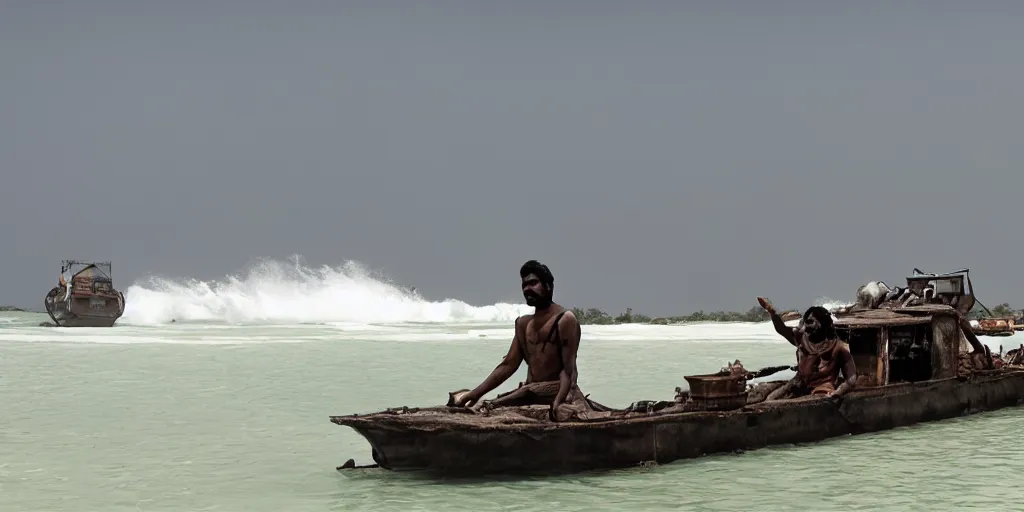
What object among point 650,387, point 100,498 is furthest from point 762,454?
point 650,387

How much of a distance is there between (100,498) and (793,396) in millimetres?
10142

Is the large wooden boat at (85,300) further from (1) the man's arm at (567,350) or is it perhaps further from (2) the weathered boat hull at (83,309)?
(1) the man's arm at (567,350)

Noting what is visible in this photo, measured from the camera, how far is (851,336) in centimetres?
1936

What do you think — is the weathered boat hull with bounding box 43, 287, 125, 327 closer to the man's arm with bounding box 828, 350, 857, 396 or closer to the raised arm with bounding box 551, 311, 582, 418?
the man's arm with bounding box 828, 350, 857, 396

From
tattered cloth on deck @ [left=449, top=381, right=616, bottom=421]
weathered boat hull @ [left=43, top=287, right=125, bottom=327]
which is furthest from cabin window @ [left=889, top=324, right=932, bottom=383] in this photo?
weathered boat hull @ [left=43, top=287, right=125, bottom=327]

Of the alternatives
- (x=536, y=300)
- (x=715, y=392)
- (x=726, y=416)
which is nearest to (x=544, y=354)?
(x=536, y=300)

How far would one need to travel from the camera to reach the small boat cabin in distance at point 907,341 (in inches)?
710

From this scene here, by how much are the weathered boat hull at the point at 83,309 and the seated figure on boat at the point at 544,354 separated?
168 feet

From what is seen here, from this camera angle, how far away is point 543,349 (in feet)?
42.8

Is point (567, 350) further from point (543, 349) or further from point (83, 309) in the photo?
point (83, 309)

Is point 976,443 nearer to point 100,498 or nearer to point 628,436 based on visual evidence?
point 628,436

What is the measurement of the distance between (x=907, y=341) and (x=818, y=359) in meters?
3.89

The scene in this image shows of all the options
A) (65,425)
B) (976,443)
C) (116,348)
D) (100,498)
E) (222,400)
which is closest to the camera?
(100,498)

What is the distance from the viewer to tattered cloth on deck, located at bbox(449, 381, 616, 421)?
1287 cm
